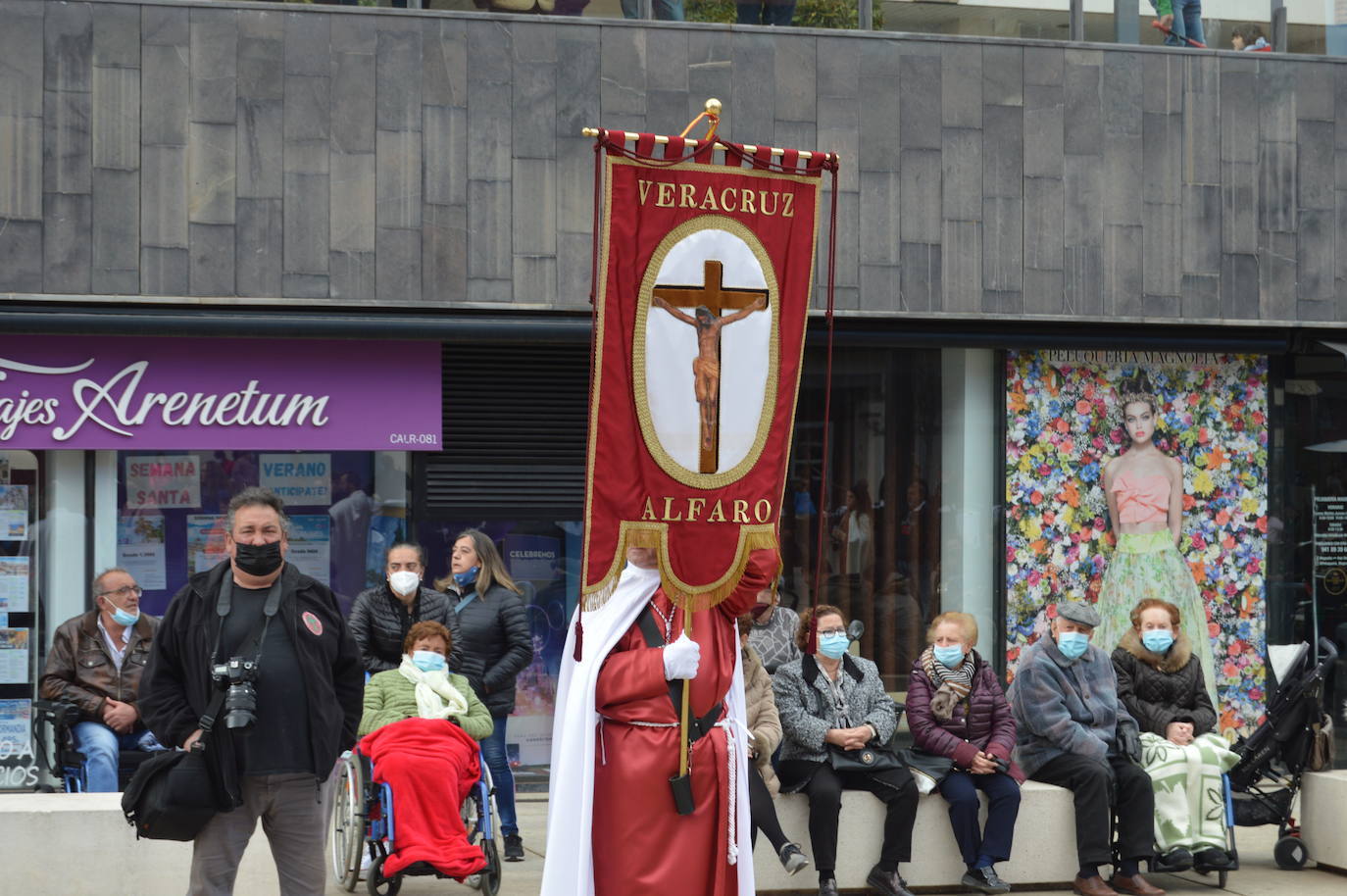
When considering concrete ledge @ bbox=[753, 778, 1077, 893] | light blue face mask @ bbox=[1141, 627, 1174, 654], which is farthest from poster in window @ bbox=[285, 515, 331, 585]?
light blue face mask @ bbox=[1141, 627, 1174, 654]

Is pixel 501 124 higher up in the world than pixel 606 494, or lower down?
higher up

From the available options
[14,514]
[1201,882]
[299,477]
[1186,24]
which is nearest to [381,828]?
[299,477]

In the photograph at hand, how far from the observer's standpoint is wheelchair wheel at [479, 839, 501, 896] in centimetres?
888

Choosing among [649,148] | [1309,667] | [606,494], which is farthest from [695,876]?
[1309,667]

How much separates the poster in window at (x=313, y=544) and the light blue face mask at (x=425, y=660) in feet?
10.8

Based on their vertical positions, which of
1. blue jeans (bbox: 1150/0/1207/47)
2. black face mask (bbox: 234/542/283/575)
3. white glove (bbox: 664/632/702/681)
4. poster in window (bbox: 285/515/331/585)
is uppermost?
blue jeans (bbox: 1150/0/1207/47)

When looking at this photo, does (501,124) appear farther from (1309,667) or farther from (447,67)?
(1309,667)

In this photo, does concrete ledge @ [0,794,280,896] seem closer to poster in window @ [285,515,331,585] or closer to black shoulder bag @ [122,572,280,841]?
black shoulder bag @ [122,572,280,841]

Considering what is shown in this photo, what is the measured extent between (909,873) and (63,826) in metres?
4.38

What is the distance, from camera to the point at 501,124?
495 inches

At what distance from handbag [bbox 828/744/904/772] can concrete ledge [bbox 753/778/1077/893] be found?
0.18 m

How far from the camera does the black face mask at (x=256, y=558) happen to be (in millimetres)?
6348

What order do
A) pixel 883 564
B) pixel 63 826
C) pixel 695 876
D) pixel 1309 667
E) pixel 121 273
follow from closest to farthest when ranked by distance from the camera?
pixel 695 876 < pixel 63 826 < pixel 1309 667 < pixel 121 273 < pixel 883 564

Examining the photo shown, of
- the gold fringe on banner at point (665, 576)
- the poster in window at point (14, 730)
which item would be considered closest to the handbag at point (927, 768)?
the gold fringe on banner at point (665, 576)
